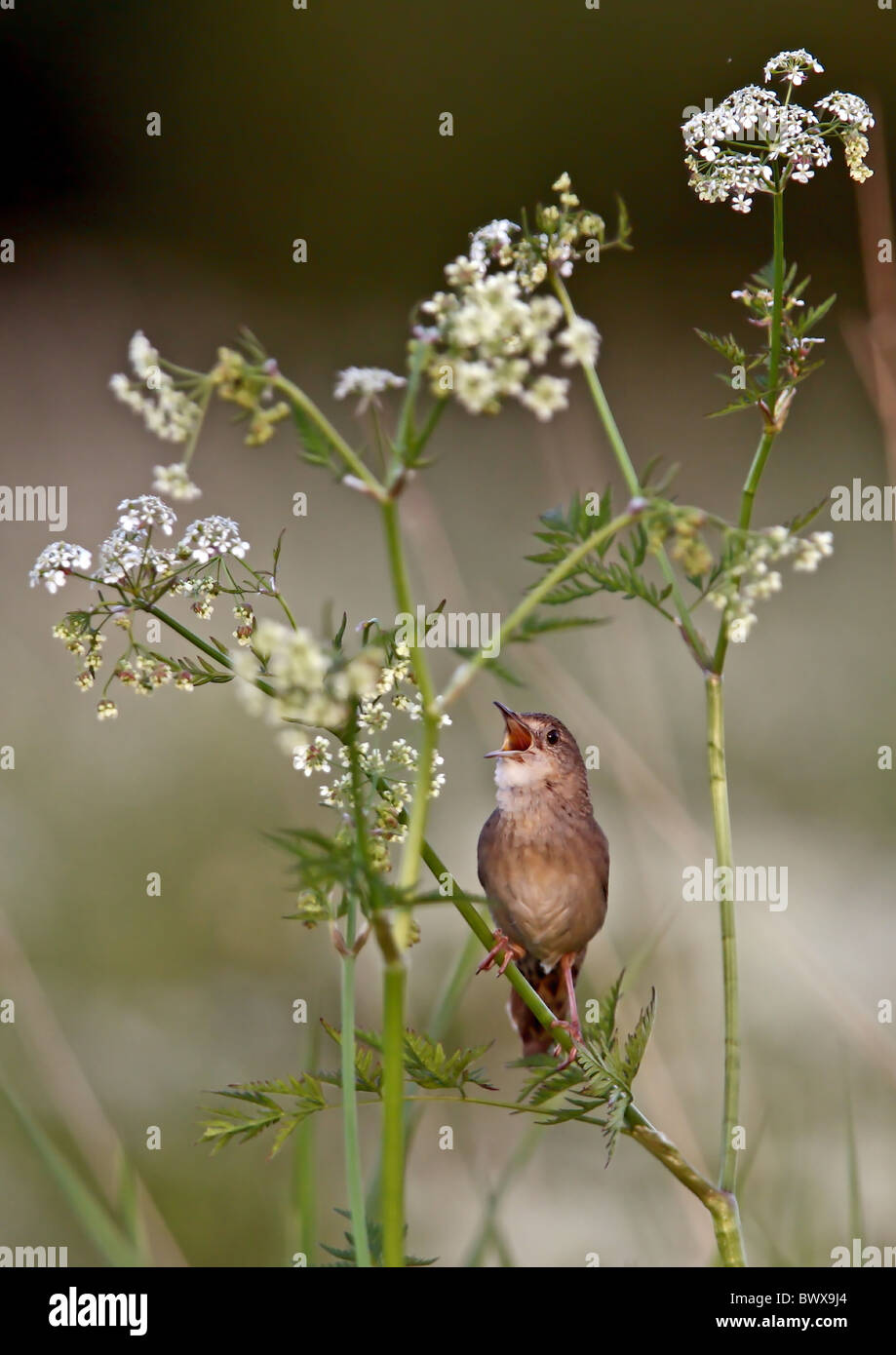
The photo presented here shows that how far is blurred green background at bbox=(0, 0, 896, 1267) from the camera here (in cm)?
349

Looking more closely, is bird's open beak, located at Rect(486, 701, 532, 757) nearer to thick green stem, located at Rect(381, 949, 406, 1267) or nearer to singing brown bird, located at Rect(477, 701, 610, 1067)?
singing brown bird, located at Rect(477, 701, 610, 1067)

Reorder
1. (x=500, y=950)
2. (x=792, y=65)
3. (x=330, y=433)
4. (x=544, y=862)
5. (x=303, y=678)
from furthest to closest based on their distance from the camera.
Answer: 1. (x=544, y=862)
2. (x=500, y=950)
3. (x=792, y=65)
4. (x=330, y=433)
5. (x=303, y=678)

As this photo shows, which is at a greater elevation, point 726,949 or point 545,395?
point 545,395

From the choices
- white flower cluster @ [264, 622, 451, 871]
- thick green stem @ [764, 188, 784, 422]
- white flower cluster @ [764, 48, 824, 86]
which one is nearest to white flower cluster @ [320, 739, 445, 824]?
white flower cluster @ [264, 622, 451, 871]

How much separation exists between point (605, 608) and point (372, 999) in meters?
1.77

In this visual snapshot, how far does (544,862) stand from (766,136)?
1.45m

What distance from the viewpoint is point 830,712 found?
17.4 ft

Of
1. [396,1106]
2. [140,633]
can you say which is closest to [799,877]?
[140,633]

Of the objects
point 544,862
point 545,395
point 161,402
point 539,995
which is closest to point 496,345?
point 545,395

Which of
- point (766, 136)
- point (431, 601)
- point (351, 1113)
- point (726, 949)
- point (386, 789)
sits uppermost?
point (431, 601)

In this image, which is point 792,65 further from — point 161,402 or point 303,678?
point 303,678

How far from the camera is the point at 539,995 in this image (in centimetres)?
285

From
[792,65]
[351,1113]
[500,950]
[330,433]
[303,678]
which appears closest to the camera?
[303,678]
